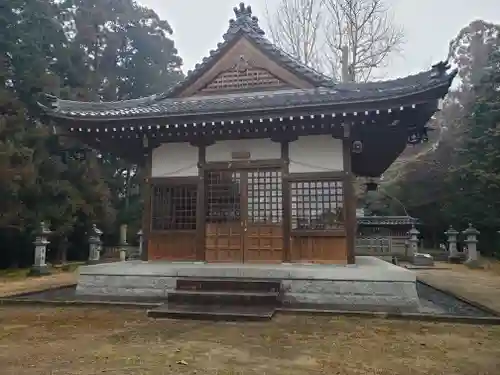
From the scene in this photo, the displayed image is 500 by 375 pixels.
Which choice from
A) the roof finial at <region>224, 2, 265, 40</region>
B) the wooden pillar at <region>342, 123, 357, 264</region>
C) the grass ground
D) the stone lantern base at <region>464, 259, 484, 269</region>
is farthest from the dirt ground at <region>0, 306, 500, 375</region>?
the stone lantern base at <region>464, 259, 484, 269</region>

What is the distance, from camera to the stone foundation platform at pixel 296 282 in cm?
814

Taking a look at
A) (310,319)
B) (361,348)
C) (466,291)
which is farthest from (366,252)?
(361,348)

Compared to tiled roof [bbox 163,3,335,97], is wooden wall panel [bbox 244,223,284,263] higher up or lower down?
lower down

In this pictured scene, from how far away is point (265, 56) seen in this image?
1086cm

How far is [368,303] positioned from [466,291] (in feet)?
15.5

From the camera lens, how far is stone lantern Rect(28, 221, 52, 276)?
16.5 m

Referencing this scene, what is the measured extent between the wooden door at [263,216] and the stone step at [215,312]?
224cm

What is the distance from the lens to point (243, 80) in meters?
11.0

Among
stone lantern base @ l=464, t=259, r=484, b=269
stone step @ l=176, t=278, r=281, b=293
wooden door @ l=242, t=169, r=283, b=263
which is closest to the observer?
stone step @ l=176, t=278, r=281, b=293

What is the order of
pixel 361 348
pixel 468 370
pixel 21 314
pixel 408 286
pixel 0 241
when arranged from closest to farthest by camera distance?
pixel 468 370 → pixel 361 348 → pixel 21 314 → pixel 408 286 → pixel 0 241

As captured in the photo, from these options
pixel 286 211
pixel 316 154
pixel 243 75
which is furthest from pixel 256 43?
pixel 286 211

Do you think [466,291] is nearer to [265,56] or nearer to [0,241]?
[265,56]

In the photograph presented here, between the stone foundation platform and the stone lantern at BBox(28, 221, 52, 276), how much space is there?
8229mm

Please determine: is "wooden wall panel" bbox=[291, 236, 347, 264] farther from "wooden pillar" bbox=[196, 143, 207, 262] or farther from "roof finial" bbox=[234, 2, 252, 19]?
"roof finial" bbox=[234, 2, 252, 19]
